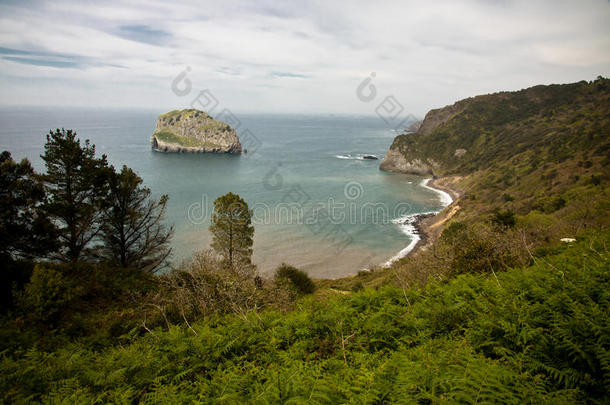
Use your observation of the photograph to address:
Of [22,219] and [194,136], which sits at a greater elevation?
[194,136]

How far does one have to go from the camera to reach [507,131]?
11112 centimetres

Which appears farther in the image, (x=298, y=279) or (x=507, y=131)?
(x=507, y=131)

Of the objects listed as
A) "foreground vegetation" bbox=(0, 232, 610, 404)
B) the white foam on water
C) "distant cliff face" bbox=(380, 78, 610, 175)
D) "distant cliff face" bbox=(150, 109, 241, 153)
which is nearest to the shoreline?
the white foam on water

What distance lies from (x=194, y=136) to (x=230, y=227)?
128784mm

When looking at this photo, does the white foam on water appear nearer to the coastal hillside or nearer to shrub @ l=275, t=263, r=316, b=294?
the coastal hillside

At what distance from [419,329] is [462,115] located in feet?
487

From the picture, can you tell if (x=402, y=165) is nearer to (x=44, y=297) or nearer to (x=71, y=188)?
(x=71, y=188)

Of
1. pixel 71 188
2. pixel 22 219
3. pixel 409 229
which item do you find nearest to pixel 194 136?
pixel 409 229

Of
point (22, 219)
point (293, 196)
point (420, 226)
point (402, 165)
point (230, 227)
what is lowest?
point (420, 226)

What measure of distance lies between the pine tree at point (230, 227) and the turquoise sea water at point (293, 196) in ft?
55.3

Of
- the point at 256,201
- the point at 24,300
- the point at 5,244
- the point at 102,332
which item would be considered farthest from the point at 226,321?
the point at 256,201

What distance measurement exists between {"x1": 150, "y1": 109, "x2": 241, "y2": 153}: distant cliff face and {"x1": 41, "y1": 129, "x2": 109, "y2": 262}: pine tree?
122m

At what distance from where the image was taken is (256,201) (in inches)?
2857

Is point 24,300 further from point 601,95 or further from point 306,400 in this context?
point 601,95
